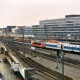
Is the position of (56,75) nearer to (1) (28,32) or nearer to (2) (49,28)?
(2) (49,28)

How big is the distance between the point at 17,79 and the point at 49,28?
47188 mm

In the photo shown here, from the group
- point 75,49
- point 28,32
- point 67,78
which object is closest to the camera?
point 67,78

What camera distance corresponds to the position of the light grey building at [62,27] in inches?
2056

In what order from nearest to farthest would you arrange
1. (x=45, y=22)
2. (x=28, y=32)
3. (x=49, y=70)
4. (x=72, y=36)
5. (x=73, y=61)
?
(x=49, y=70)
(x=73, y=61)
(x=72, y=36)
(x=45, y=22)
(x=28, y=32)

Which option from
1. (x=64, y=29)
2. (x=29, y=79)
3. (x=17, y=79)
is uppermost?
(x=64, y=29)

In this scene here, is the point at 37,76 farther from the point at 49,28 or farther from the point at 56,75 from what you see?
the point at 49,28

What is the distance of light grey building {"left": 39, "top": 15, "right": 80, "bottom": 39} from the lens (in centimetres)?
5223

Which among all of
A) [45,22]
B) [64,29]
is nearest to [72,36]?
[64,29]

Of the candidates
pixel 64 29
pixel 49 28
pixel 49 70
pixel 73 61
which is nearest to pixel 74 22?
pixel 64 29

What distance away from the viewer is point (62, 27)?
5728 centimetres

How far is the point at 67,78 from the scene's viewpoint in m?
11.9

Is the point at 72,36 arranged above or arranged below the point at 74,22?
below

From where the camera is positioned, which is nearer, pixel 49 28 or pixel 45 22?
pixel 49 28

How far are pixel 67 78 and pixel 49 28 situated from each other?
50.2m
